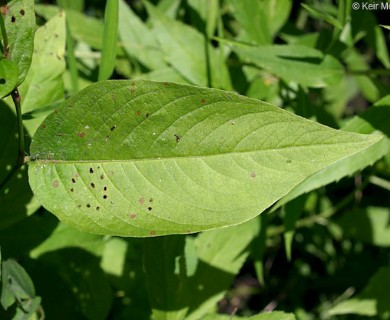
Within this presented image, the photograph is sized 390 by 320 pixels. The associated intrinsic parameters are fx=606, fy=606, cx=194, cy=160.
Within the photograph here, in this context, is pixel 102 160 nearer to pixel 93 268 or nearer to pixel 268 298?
pixel 93 268

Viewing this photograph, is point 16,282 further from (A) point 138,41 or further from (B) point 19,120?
(A) point 138,41

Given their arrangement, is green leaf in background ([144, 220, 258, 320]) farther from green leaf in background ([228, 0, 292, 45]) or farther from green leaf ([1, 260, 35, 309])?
green leaf in background ([228, 0, 292, 45])

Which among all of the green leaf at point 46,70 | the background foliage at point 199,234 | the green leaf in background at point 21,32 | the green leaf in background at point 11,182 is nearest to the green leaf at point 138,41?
the background foliage at point 199,234

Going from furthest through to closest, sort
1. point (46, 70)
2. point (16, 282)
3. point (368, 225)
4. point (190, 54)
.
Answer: point (368, 225) → point (190, 54) → point (46, 70) → point (16, 282)

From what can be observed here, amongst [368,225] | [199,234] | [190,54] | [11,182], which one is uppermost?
[190,54]

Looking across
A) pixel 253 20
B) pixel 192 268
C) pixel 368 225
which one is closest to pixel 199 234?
pixel 192 268

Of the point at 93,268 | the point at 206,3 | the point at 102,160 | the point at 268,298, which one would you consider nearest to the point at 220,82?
the point at 206,3

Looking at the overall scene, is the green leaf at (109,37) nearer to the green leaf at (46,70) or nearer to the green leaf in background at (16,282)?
the green leaf at (46,70)
